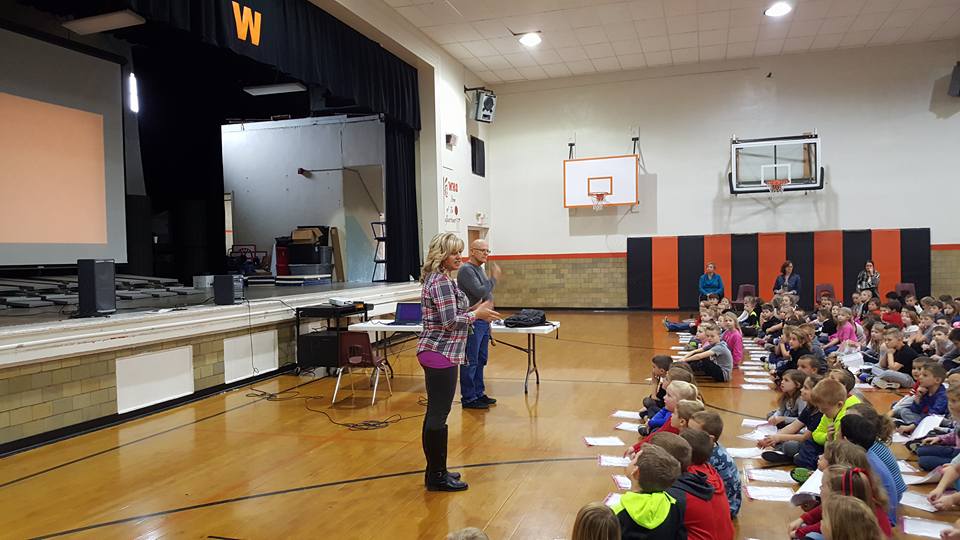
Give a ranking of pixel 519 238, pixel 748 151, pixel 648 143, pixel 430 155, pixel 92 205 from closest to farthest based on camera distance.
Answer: pixel 92 205
pixel 430 155
pixel 748 151
pixel 648 143
pixel 519 238

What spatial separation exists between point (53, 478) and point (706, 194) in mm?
12628

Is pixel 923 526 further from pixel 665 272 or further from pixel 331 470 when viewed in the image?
pixel 665 272

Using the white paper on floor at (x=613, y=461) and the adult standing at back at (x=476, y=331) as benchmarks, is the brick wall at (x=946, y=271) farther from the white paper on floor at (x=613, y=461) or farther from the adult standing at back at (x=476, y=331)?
the white paper on floor at (x=613, y=461)

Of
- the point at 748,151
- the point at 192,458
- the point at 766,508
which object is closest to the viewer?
the point at 766,508

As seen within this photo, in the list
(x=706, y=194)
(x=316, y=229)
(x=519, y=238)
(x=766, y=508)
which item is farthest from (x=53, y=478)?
(x=706, y=194)

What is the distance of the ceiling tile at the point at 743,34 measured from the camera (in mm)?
11547

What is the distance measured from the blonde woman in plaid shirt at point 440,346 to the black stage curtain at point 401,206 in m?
7.27

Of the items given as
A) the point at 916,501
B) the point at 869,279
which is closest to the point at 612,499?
the point at 916,501

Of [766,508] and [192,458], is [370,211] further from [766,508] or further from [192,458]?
[766,508]

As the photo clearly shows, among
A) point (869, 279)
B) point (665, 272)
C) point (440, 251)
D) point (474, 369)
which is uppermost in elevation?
point (440, 251)

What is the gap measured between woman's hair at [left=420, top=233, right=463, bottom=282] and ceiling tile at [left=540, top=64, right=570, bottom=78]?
35.0ft

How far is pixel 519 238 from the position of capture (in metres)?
15.0

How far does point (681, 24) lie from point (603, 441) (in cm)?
905

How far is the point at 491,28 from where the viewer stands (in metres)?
11.2
